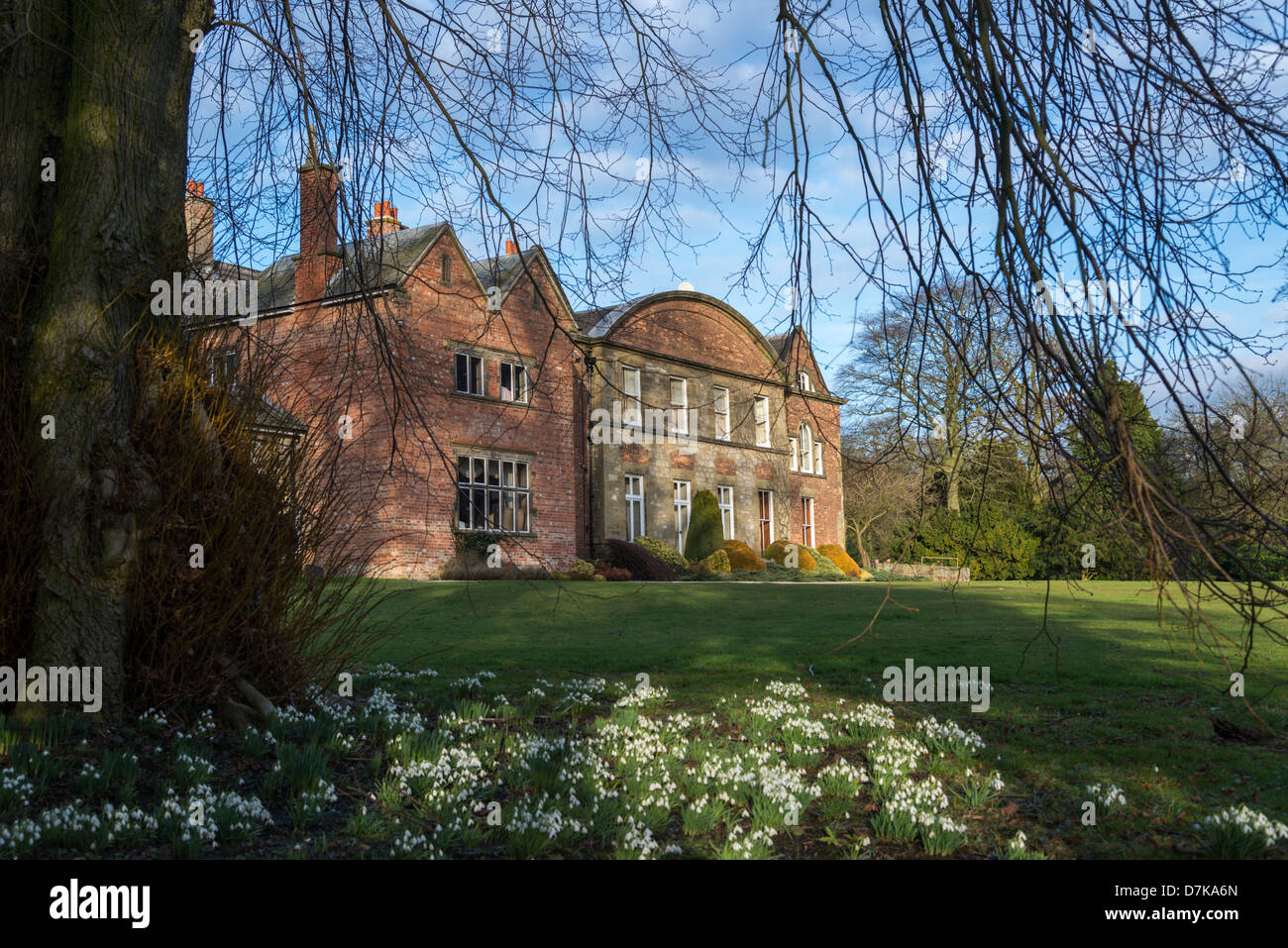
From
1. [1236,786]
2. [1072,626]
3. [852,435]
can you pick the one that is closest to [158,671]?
[1236,786]

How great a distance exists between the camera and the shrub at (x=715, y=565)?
93.7ft

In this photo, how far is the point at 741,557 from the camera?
99.9 ft

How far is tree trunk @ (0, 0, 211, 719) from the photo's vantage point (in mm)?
5320

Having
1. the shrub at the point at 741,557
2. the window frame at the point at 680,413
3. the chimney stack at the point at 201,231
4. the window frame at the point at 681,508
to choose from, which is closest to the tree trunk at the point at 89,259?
the chimney stack at the point at 201,231

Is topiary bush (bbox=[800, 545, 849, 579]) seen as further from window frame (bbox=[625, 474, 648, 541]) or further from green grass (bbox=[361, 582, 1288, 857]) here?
green grass (bbox=[361, 582, 1288, 857])

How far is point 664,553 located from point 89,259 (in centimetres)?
2414

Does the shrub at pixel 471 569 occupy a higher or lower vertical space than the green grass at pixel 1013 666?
higher

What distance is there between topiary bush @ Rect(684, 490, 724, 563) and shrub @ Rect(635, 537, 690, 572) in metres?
0.59

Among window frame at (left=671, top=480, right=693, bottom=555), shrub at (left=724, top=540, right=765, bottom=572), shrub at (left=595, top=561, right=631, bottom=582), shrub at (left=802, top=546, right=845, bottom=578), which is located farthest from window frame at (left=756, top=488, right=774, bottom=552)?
shrub at (left=595, top=561, right=631, bottom=582)

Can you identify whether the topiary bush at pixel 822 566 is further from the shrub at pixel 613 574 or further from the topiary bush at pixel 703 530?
the shrub at pixel 613 574

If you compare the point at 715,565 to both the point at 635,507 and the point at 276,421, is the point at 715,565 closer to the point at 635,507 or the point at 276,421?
the point at 635,507

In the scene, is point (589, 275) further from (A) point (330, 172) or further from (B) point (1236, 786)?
(B) point (1236, 786)

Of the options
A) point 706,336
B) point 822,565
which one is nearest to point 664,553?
point 822,565

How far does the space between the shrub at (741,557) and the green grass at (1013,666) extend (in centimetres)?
1106
